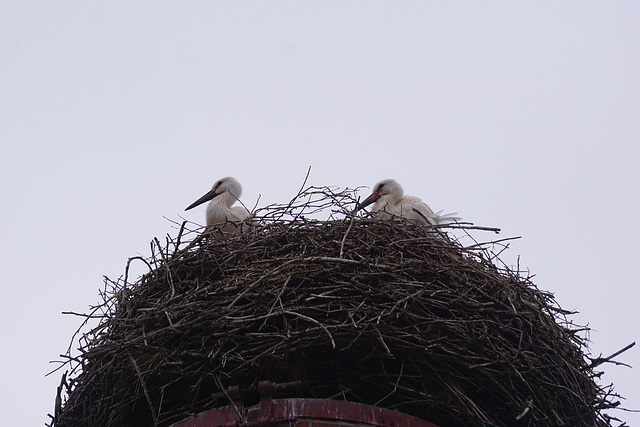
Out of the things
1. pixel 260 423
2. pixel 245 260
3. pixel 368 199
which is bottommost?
pixel 260 423

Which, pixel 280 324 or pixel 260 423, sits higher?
pixel 280 324

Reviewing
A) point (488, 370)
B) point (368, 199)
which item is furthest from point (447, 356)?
point (368, 199)

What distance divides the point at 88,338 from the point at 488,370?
2187mm

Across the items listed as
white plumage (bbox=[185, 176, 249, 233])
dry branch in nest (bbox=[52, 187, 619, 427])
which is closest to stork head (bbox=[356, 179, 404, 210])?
white plumage (bbox=[185, 176, 249, 233])

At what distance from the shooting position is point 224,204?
7160mm

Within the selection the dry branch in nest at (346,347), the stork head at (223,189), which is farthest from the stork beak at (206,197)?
the dry branch in nest at (346,347)

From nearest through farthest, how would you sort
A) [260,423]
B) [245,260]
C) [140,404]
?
[260,423] < [140,404] < [245,260]

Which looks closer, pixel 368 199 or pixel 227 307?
pixel 227 307

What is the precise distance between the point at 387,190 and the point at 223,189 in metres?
1.58

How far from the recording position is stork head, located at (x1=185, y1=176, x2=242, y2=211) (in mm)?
7633

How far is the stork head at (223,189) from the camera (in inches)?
301

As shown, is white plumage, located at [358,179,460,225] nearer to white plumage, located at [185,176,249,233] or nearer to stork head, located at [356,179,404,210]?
stork head, located at [356,179,404,210]

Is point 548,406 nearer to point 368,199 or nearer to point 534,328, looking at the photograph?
point 534,328

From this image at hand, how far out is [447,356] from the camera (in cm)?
394
